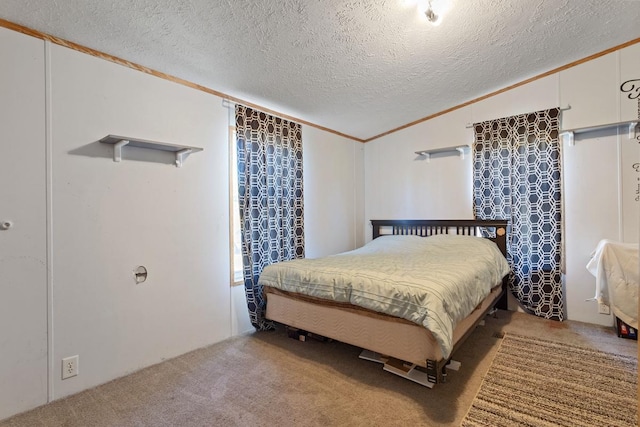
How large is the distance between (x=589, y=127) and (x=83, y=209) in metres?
4.33

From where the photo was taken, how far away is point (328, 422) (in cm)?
162

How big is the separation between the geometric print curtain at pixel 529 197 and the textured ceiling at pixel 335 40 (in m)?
0.57

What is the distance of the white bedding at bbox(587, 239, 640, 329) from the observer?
2.54m

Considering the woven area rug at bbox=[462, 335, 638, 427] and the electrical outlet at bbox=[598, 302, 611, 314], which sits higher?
the electrical outlet at bbox=[598, 302, 611, 314]

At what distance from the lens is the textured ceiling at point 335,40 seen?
181 cm

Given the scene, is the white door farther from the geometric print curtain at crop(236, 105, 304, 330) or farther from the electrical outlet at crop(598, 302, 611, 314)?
the electrical outlet at crop(598, 302, 611, 314)

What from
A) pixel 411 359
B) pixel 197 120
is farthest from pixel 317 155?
pixel 411 359

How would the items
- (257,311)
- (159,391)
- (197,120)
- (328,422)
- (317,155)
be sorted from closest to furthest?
1. (328,422)
2. (159,391)
3. (197,120)
4. (257,311)
5. (317,155)

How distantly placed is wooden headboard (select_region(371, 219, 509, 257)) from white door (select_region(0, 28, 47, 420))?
364 centimetres

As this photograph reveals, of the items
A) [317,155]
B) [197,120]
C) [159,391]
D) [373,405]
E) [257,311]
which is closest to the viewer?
[373,405]

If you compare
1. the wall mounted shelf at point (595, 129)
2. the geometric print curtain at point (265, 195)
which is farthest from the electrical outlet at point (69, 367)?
the wall mounted shelf at point (595, 129)

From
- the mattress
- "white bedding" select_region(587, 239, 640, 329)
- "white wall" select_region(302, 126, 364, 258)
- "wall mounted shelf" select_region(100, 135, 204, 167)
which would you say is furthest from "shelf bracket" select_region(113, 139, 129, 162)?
"white bedding" select_region(587, 239, 640, 329)

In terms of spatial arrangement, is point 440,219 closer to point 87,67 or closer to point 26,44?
point 87,67

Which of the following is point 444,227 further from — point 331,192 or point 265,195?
point 265,195
